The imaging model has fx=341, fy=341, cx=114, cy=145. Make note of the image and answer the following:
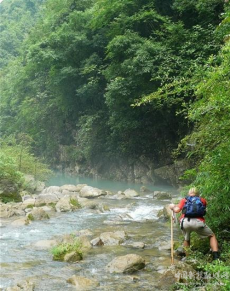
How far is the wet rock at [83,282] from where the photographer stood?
5.86m

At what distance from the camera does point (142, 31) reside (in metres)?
22.2

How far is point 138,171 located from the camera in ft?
87.1

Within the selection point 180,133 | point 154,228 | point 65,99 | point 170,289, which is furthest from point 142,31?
point 170,289

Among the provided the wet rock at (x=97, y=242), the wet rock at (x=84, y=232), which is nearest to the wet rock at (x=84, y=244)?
the wet rock at (x=97, y=242)

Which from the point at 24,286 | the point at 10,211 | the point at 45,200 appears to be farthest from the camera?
the point at 45,200

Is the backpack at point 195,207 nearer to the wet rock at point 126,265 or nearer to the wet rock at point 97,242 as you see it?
the wet rock at point 126,265

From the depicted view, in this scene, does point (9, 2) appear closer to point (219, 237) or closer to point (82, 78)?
point (82, 78)

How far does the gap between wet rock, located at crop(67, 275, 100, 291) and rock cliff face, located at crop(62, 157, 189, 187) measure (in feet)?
48.0

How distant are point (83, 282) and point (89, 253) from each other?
2072 millimetres

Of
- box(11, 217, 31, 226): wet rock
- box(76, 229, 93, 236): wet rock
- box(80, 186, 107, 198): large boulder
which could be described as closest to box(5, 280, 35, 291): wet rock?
box(76, 229, 93, 236): wet rock

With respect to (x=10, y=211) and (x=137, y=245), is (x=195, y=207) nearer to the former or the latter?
(x=137, y=245)

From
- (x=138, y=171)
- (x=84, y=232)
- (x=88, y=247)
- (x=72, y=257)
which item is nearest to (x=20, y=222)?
(x=84, y=232)

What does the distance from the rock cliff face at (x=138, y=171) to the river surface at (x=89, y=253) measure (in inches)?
323

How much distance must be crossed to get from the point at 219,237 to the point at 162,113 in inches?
636
